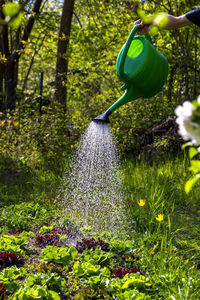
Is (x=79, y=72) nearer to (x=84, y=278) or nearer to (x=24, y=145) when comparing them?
(x=24, y=145)

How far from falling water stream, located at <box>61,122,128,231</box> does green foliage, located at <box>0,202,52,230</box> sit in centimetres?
26

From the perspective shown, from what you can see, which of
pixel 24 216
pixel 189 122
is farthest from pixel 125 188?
pixel 189 122

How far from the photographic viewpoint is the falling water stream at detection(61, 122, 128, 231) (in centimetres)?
307

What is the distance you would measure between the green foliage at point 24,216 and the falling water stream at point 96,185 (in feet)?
0.86

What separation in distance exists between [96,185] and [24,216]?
1.00 m

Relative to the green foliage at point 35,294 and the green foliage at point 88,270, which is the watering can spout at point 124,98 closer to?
the green foliage at point 88,270

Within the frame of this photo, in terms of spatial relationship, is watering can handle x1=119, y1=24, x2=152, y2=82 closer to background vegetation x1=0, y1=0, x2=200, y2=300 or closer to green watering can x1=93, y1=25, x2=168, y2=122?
green watering can x1=93, y1=25, x2=168, y2=122

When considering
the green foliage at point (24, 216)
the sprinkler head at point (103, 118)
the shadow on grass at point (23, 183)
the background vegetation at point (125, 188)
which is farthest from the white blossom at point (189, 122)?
the shadow on grass at point (23, 183)

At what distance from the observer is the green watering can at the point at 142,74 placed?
7.09 ft

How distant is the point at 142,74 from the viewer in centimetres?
218

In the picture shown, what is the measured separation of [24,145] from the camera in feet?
16.3

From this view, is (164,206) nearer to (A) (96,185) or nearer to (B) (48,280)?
(A) (96,185)

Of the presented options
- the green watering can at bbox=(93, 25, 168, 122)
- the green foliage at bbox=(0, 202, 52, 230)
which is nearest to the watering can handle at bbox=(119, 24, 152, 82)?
the green watering can at bbox=(93, 25, 168, 122)

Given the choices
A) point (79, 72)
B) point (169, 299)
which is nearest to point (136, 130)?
point (79, 72)
